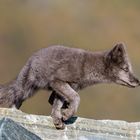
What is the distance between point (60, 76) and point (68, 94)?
357 mm

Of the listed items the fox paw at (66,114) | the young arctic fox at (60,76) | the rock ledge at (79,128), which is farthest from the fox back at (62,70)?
the rock ledge at (79,128)

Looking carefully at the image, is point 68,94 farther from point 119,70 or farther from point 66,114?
point 119,70

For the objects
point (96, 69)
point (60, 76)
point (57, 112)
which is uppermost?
point (60, 76)

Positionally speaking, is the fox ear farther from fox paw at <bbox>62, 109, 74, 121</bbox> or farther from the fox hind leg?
fox paw at <bbox>62, 109, 74, 121</bbox>

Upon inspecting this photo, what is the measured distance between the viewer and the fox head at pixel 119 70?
10836 mm

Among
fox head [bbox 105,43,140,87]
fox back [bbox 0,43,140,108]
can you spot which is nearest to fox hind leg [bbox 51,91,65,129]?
fox back [bbox 0,43,140,108]

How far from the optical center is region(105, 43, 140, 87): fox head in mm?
10836

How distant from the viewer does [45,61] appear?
9.87 meters

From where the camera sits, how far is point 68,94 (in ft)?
31.2

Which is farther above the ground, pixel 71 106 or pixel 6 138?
pixel 6 138

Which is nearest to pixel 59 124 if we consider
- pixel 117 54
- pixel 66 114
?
pixel 66 114

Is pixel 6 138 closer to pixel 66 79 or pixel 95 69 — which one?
pixel 66 79

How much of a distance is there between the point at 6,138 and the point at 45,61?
463cm

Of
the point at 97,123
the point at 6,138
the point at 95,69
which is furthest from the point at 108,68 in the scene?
the point at 6,138
